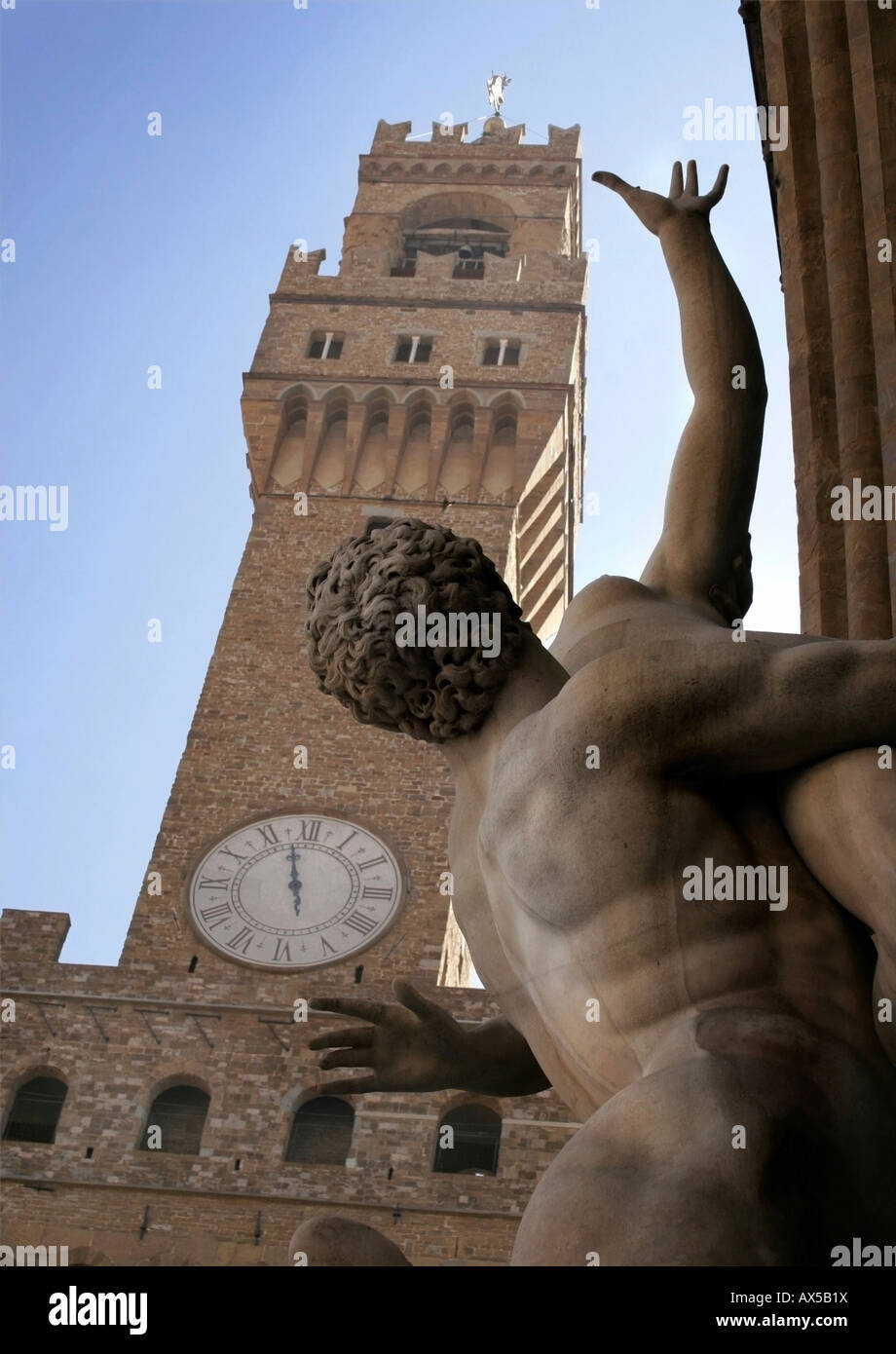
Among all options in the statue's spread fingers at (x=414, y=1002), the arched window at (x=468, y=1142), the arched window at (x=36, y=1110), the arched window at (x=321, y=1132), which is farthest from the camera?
the arched window at (x=36, y=1110)

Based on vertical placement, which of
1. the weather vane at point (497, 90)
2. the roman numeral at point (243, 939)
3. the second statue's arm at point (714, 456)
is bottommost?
the second statue's arm at point (714, 456)

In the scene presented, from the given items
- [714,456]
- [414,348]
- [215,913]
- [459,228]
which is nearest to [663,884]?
[714,456]

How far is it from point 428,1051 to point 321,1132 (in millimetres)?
16071

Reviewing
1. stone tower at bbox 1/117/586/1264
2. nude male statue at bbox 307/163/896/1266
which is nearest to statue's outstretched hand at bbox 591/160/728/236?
nude male statue at bbox 307/163/896/1266

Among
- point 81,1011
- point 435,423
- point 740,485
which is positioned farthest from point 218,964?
point 740,485

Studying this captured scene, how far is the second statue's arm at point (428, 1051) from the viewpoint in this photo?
7.61 feet

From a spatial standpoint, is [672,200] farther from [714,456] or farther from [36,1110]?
[36,1110]

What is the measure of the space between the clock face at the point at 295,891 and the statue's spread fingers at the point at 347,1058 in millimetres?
17361

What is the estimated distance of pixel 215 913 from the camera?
20078mm

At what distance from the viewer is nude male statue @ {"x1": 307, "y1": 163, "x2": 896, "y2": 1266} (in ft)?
5.50

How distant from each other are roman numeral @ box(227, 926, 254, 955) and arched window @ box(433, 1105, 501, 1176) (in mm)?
3076

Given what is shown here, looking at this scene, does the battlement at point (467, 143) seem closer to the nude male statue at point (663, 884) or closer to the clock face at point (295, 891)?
the clock face at point (295, 891)

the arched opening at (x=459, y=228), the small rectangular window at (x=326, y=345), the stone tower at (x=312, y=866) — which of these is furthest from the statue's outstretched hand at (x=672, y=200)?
the arched opening at (x=459, y=228)
